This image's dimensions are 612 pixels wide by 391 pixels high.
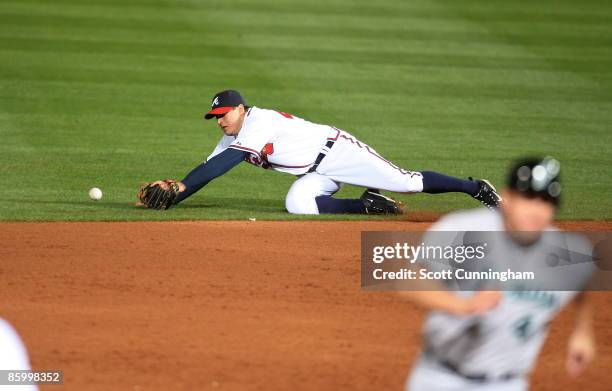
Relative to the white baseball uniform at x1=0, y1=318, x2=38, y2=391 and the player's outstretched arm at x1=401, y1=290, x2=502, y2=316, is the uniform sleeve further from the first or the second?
the white baseball uniform at x1=0, y1=318, x2=38, y2=391

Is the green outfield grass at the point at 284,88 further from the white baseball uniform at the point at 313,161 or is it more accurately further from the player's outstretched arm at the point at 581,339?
the player's outstretched arm at the point at 581,339

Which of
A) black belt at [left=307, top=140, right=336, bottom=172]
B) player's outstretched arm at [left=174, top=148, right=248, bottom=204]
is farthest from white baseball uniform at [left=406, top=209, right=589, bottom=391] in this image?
black belt at [left=307, top=140, right=336, bottom=172]

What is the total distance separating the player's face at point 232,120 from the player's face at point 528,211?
6618 mm

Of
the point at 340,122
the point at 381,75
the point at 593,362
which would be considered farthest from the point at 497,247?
the point at 381,75

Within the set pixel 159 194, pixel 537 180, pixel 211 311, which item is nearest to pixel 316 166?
pixel 159 194

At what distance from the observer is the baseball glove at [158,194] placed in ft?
34.5

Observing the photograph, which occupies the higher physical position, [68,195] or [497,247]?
[68,195]

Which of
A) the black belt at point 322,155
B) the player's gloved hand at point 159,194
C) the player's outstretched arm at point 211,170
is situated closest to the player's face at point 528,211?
the player's outstretched arm at point 211,170

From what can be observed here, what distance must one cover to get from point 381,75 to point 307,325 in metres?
11.4

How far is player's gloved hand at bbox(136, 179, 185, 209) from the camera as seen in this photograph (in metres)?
10.5

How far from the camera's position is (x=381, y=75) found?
1867 cm

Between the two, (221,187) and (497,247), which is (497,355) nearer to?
(497,247)

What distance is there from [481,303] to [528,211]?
0.45 meters

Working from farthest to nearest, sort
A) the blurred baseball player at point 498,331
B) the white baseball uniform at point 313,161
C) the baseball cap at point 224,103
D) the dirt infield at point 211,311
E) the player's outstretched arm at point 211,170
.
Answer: the white baseball uniform at point 313,161
the baseball cap at point 224,103
the player's outstretched arm at point 211,170
the dirt infield at point 211,311
the blurred baseball player at point 498,331
